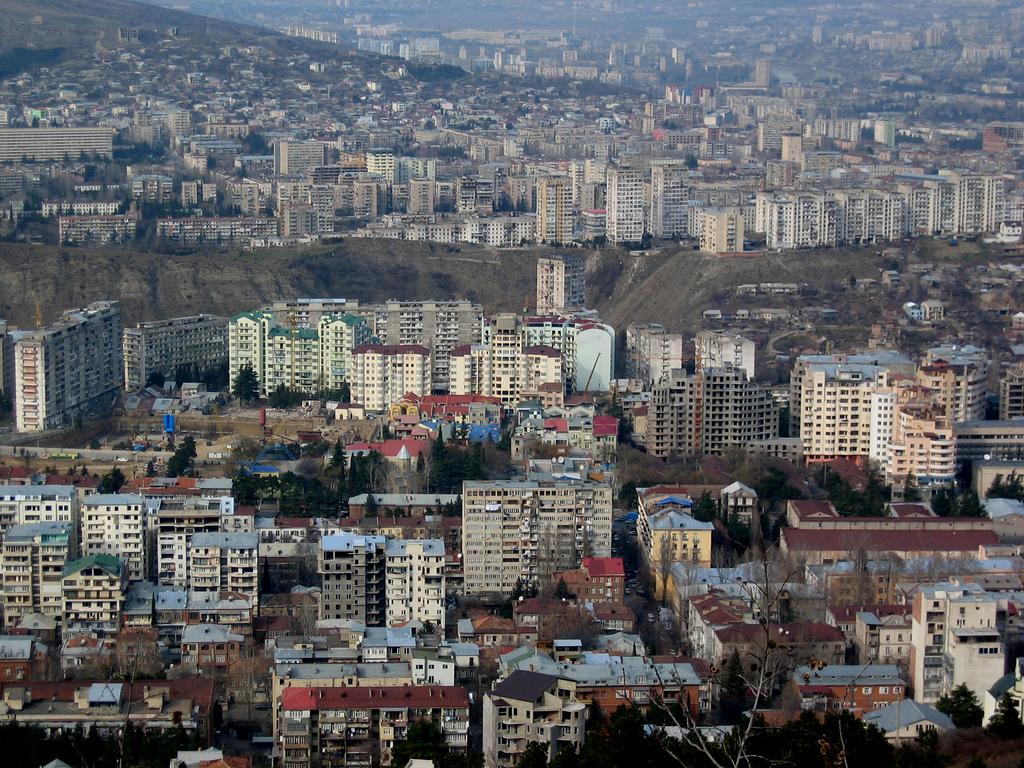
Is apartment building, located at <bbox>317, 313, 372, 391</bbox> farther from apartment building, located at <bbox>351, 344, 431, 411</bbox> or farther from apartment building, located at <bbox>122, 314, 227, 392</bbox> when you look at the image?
apartment building, located at <bbox>122, 314, 227, 392</bbox>

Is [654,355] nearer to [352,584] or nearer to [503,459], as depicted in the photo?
[503,459]

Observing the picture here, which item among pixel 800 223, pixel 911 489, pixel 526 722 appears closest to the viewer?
pixel 526 722

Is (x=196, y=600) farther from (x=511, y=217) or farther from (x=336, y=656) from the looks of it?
(x=511, y=217)

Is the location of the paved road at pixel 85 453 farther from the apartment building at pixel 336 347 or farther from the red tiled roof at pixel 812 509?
the red tiled roof at pixel 812 509

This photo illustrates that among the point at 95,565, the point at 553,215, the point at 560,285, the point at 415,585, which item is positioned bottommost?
the point at 415,585

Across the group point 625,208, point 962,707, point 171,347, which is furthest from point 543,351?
point 625,208
